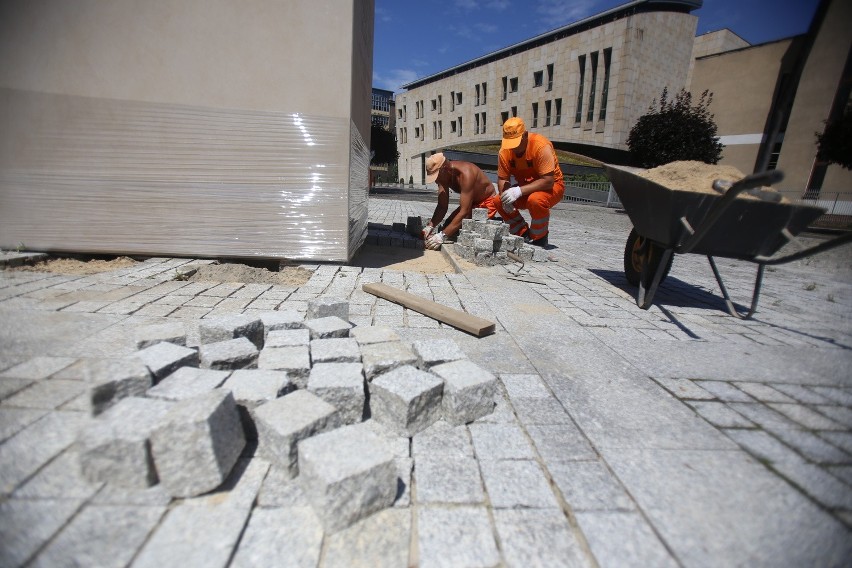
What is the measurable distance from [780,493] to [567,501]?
0.85m

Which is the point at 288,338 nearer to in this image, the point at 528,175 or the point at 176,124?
the point at 176,124

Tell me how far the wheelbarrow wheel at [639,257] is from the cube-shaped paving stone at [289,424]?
12.5ft

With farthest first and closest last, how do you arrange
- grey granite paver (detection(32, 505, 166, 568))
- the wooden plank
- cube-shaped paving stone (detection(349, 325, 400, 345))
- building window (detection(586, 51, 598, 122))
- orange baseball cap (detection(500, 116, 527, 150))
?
1. building window (detection(586, 51, 598, 122))
2. orange baseball cap (detection(500, 116, 527, 150))
3. the wooden plank
4. cube-shaped paving stone (detection(349, 325, 400, 345))
5. grey granite paver (detection(32, 505, 166, 568))

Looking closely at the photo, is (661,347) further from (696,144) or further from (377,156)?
(377,156)

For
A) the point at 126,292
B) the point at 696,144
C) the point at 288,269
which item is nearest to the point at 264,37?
the point at 288,269

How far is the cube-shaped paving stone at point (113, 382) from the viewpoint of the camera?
1774mm

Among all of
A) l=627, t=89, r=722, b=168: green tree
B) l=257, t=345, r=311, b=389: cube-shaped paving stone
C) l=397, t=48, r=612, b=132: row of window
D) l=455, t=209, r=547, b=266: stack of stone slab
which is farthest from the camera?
l=397, t=48, r=612, b=132: row of window

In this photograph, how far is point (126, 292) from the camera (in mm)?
3514

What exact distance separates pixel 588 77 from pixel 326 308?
39.0 m

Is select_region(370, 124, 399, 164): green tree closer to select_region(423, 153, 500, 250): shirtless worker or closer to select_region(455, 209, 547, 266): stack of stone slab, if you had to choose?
select_region(423, 153, 500, 250): shirtless worker

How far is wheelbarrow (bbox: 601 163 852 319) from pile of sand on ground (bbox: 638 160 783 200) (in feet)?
0.36

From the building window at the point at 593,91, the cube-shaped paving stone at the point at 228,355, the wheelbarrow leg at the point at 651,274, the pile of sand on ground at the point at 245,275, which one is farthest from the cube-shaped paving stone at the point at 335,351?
the building window at the point at 593,91

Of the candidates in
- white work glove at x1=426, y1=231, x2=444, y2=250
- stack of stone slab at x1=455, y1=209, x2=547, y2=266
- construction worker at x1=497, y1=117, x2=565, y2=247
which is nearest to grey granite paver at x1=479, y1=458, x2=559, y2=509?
stack of stone slab at x1=455, y1=209, x2=547, y2=266

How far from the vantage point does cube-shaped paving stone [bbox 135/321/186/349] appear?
233 centimetres
